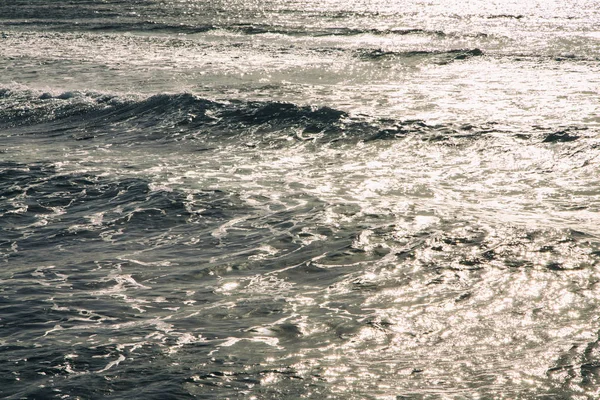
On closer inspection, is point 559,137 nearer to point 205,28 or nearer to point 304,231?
point 304,231

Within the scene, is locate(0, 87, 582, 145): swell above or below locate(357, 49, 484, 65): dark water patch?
below

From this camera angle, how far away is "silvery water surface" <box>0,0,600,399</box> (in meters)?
6.70

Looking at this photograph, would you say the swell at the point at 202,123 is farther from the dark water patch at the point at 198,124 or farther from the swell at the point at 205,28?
the swell at the point at 205,28

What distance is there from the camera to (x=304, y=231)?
1032 centimetres

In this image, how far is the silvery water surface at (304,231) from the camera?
6.70 metres

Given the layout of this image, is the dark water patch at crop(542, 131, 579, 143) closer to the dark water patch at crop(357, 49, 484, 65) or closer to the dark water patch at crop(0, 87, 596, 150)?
the dark water patch at crop(0, 87, 596, 150)

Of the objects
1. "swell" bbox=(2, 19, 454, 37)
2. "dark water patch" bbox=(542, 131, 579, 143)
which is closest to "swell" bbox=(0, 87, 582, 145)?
"dark water patch" bbox=(542, 131, 579, 143)

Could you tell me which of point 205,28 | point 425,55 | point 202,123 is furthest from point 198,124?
point 205,28

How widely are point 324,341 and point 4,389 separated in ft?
9.73

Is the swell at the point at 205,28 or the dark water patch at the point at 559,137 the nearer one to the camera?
the dark water patch at the point at 559,137

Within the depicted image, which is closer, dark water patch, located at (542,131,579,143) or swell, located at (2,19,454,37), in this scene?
dark water patch, located at (542,131,579,143)

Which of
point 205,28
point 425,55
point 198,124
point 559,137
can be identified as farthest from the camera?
point 205,28

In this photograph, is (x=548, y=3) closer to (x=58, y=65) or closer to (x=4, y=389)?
(x=58, y=65)

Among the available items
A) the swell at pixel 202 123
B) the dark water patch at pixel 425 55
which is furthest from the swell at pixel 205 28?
the swell at pixel 202 123
